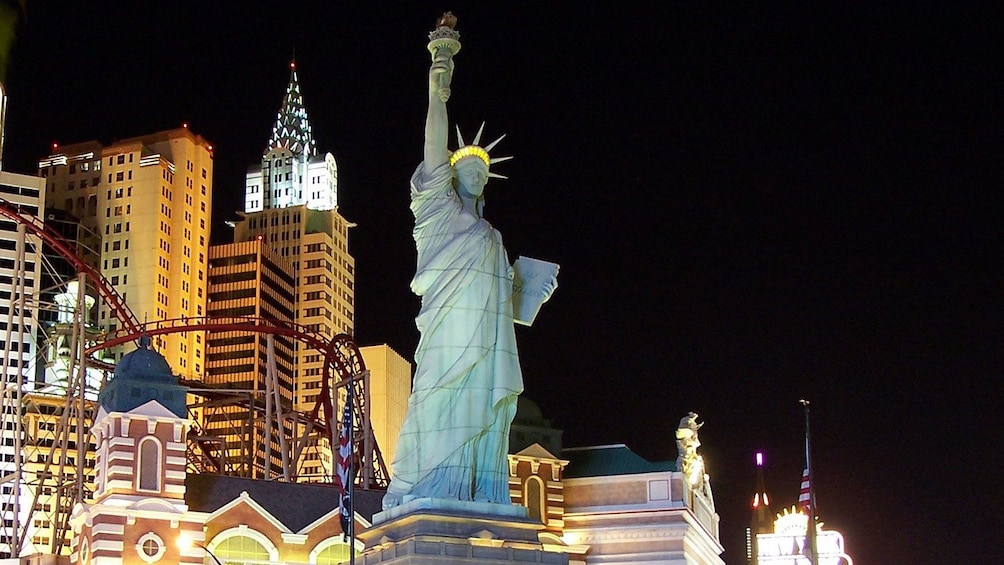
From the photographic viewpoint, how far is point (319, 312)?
13575 centimetres

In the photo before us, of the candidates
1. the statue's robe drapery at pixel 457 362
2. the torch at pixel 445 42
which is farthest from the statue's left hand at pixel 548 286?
the torch at pixel 445 42

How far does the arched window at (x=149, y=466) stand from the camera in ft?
126

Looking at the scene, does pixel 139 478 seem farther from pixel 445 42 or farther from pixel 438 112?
pixel 445 42

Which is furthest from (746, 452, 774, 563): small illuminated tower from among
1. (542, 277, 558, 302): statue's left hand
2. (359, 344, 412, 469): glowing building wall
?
(359, 344, 412, 469): glowing building wall

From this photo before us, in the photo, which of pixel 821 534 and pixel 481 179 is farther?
pixel 821 534

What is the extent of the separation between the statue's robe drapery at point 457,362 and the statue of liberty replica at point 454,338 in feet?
0.08

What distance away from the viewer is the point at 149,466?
127ft

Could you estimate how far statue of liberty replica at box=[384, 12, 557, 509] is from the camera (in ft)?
102

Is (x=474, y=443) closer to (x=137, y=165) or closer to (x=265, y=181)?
(x=137, y=165)

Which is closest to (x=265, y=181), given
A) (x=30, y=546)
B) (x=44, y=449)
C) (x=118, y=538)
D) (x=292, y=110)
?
(x=292, y=110)

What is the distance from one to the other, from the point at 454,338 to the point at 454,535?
4633 mm

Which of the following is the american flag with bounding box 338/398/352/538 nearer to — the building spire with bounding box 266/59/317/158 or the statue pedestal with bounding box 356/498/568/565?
the statue pedestal with bounding box 356/498/568/565

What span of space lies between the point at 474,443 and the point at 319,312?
106 m

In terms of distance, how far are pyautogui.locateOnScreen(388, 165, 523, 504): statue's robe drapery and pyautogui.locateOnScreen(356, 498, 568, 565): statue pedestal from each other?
0.49 meters
